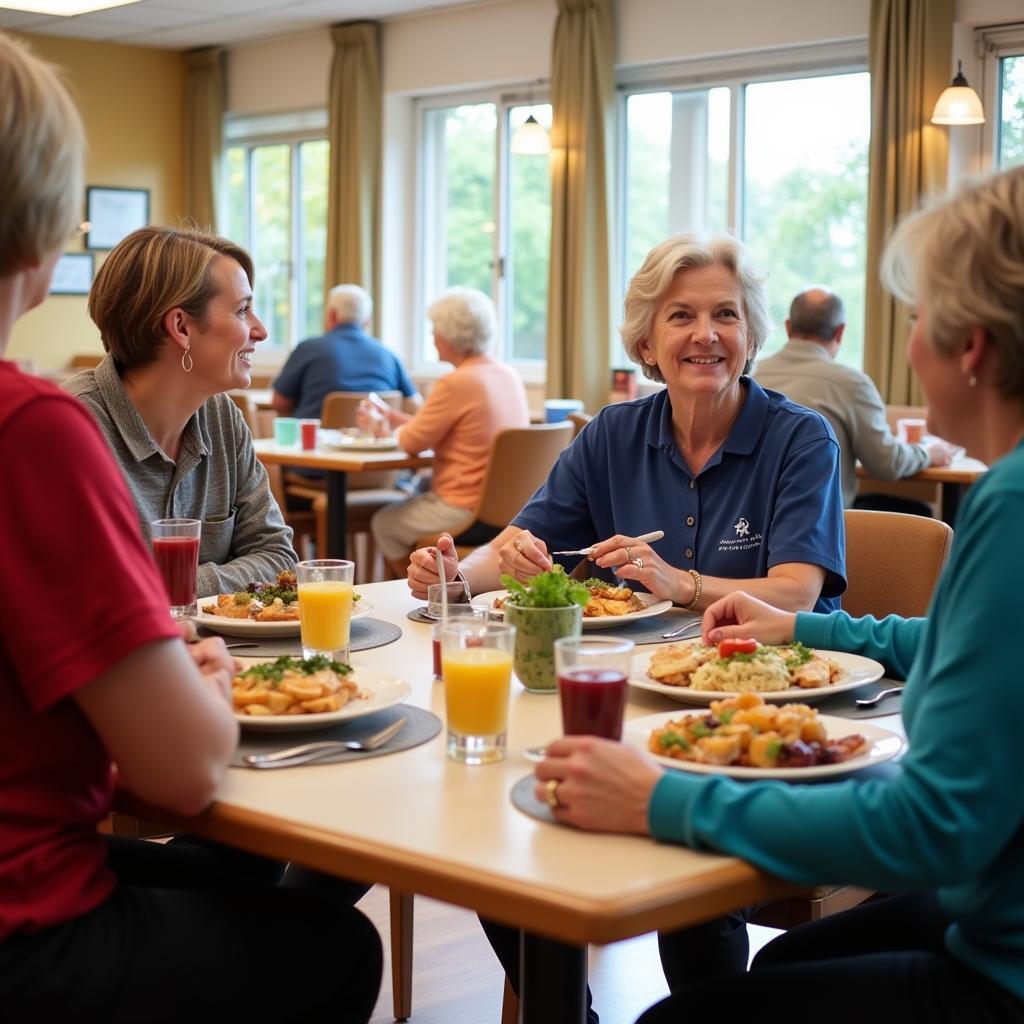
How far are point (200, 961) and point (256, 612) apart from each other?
0.75 metres

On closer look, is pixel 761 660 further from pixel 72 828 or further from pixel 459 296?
pixel 459 296

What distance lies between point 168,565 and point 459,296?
385 centimetres

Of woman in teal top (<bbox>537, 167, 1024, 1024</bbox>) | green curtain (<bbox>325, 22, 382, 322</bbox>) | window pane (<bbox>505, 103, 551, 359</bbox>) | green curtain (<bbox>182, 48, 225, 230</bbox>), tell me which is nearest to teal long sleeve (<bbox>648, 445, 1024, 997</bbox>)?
woman in teal top (<bbox>537, 167, 1024, 1024</bbox>)

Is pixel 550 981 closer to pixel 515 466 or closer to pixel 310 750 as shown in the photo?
pixel 310 750

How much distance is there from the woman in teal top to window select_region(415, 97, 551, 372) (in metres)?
7.06

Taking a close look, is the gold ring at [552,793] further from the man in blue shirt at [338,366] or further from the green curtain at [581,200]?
the green curtain at [581,200]

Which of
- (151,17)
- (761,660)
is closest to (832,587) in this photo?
(761,660)

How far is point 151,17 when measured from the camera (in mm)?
8992

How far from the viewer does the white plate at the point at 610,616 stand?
1993 millimetres

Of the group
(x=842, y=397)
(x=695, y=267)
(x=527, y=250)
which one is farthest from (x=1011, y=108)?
(x=695, y=267)

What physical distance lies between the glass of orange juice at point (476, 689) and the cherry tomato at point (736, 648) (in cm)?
36

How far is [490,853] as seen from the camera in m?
1.16

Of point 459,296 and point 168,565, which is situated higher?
point 459,296

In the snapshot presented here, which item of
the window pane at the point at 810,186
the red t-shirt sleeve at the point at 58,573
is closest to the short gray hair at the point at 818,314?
the window pane at the point at 810,186
